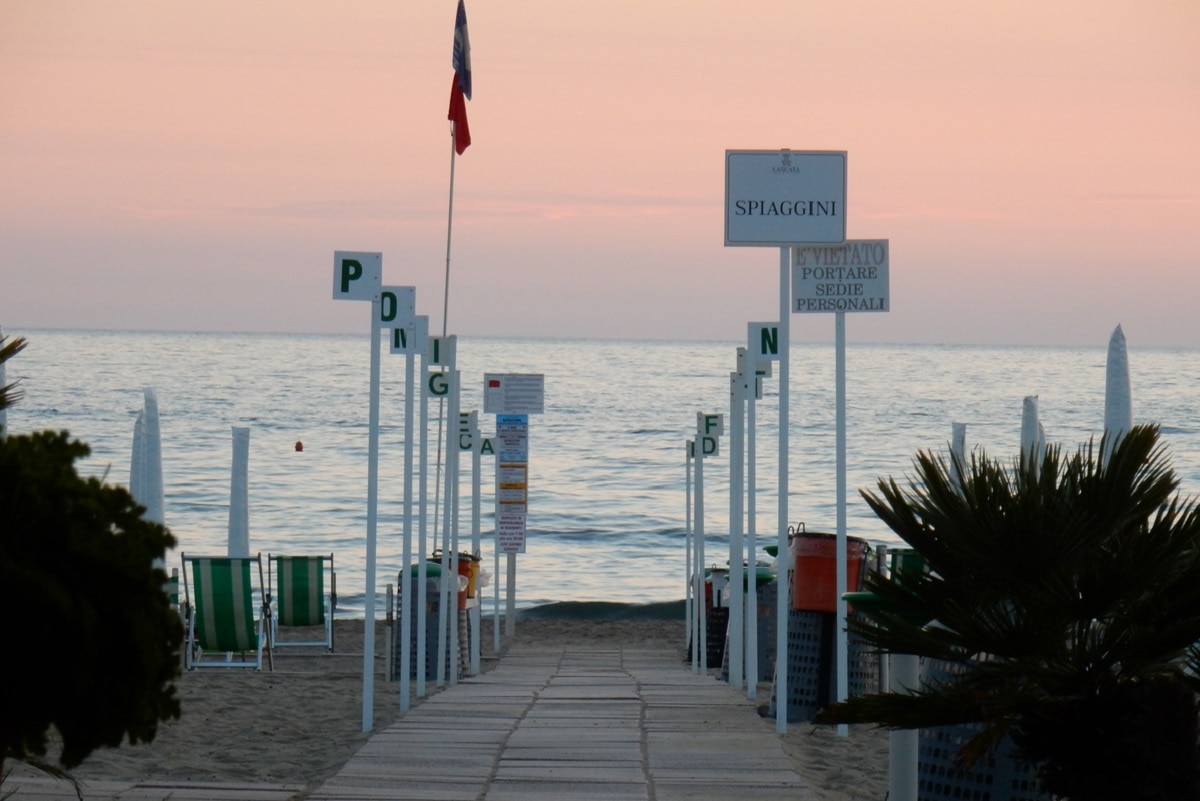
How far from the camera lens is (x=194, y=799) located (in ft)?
16.6

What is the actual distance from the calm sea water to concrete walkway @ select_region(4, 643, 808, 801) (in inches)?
63.8

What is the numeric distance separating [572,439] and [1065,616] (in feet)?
161

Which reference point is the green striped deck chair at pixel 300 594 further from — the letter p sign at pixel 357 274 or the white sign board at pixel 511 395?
the letter p sign at pixel 357 274

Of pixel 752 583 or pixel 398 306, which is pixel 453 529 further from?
pixel 398 306

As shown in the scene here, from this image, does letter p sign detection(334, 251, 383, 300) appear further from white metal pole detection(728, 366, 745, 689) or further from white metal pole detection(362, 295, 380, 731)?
white metal pole detection(728, 366, 745, 689)

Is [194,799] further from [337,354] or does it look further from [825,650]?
[337,354]

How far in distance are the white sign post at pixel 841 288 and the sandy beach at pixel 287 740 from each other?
705mm

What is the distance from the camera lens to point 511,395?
49.1 ft

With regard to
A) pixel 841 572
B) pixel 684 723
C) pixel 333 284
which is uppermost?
pixel 333 284

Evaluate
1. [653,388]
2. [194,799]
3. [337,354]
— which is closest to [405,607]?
[194,799]

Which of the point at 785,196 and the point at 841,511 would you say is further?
the point at 841,511

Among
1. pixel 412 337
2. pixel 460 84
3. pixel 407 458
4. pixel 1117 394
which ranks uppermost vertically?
pixel 460 84

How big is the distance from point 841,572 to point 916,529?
4.05m

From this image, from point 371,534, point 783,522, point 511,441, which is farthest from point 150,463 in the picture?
point 783,522
